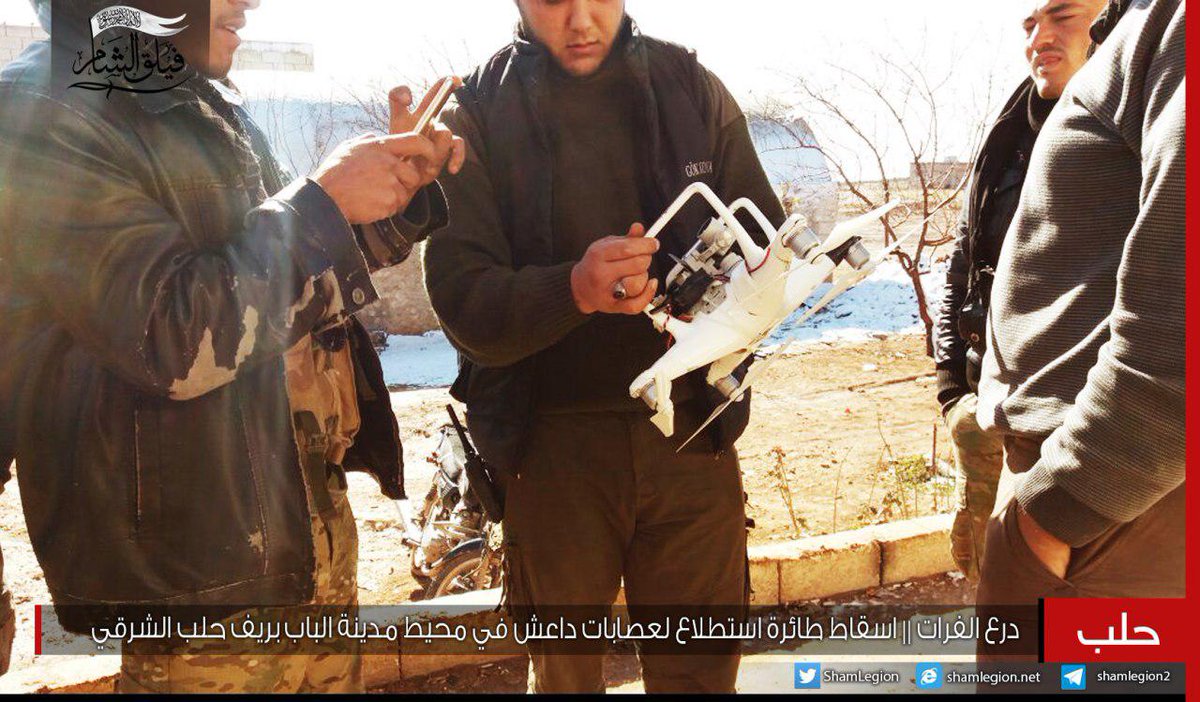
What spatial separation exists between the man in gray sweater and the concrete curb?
212 centimetres

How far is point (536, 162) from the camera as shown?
7.63ft

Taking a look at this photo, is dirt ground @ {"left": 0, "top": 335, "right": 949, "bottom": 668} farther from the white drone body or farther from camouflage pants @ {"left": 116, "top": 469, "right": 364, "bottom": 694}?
the white drone body

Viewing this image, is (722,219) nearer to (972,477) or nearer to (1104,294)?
(1104,294)

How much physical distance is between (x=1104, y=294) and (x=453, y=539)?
10.3 feet

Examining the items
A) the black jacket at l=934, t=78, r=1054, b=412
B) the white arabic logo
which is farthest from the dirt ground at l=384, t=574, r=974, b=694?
the white arabic logo

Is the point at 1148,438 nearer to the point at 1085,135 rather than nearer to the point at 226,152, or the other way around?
the point at 1085,135

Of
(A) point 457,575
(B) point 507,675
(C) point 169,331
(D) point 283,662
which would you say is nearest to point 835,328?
(A) point 457,575

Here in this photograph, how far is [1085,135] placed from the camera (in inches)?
61.2

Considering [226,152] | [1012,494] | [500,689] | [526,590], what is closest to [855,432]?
[500,689]

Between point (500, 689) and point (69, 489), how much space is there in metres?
1.99

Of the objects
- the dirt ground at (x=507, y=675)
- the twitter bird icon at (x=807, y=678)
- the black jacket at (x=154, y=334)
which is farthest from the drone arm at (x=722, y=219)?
the dirt ground at (x=507, y=675)

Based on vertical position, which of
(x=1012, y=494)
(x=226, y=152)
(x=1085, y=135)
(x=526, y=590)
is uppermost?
(x=226, y=152)

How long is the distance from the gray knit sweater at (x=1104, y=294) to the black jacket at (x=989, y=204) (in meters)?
1.30

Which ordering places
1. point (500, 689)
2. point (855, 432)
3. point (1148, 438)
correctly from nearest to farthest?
1. point (1148, 438)
2. point (500, 689)
3. point (855, 432)
